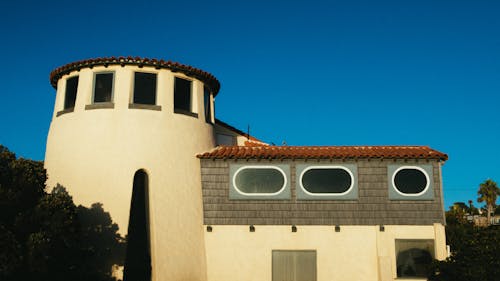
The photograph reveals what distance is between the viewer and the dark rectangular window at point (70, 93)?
54.9 ft

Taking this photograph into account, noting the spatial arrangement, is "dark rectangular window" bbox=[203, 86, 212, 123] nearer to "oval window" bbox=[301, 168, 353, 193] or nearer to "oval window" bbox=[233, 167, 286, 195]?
"oval window" bbox=[233, 167, 286, 195]

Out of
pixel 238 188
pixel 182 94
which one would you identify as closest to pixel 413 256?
pixel 238 188

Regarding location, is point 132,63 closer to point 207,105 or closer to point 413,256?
point 207,105

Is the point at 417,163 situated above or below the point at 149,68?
below

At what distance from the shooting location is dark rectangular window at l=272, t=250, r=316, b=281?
16109 millimetres

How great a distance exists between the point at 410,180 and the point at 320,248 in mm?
4722

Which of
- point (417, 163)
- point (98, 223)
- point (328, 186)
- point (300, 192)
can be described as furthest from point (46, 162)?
point (417, 163)

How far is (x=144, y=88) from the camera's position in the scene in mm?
16188

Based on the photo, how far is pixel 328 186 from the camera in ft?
54.3

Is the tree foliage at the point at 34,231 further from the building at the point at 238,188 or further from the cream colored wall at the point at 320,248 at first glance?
the cream colored wall at the point at 320,248

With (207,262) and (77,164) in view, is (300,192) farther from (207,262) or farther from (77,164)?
(77,164)

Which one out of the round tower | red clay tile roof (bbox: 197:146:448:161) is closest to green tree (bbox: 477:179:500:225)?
red clay tile roof (bbox: 197:146:448:161)

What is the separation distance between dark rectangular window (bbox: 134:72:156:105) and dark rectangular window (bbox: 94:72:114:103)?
1.01 metres

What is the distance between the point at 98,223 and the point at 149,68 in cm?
649
